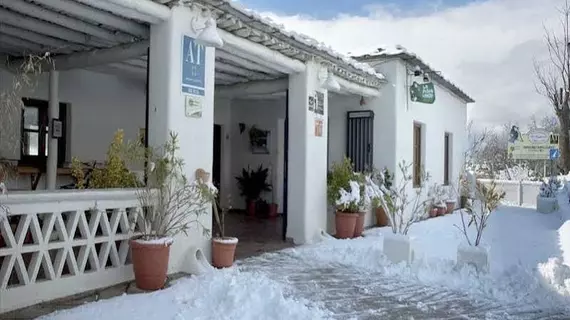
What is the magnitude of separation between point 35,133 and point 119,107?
147 centimetres

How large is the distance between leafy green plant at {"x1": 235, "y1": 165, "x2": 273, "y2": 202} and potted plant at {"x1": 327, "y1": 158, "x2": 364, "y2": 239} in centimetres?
314

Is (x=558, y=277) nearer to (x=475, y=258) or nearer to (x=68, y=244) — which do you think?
(x=475, y=258)

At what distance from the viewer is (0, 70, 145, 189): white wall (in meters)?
7.81

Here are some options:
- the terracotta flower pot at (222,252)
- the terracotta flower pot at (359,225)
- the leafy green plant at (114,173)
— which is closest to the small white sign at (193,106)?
the leafy green plant at (114,173)

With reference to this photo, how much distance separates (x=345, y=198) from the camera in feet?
25.9

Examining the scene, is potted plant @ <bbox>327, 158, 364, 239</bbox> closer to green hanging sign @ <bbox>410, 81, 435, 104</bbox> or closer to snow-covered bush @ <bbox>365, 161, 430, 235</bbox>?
snow-covered bush @ <bbox>365, 161, 430, 235</bbox>

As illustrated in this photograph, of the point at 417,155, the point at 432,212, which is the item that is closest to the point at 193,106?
the point at 417,155

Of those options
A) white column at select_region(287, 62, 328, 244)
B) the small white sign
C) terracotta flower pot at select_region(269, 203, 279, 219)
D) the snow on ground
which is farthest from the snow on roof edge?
terracotta flower pot at select_region(269, 203, 279, 219)

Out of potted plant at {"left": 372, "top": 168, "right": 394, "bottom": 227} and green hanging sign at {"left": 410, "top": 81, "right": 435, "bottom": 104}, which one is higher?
green hanging sign at {"left": 410, "top": 81, "right": 435, "bottom": 104}

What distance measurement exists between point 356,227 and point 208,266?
3.57m

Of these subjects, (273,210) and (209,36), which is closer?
(209,36)

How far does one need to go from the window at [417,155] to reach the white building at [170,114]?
3.9 inches

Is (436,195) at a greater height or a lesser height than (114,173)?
lesser

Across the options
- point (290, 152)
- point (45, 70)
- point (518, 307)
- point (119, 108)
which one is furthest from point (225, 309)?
point (119, 108)
